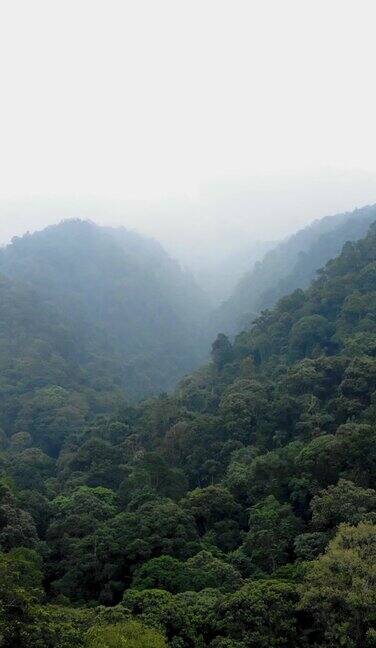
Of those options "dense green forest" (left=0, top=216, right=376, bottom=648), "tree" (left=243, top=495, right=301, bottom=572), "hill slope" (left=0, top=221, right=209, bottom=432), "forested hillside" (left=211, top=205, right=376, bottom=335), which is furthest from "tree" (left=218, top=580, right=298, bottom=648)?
"forested hillside" (left=211, top=205, right=376, bottom=335)

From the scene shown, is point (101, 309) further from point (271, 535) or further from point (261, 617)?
point (261, 617)

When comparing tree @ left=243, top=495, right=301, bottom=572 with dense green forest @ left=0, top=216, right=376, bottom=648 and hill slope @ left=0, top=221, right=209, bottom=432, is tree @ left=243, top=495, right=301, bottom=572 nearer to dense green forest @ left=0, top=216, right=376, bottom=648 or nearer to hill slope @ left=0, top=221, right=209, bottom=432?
dense green forest @ left=0, top=216, right=376, bottom=648

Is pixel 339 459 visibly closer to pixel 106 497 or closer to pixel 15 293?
pixel 106 497

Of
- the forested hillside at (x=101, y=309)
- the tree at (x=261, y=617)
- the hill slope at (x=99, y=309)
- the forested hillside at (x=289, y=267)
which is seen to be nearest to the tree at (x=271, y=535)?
the tree at (x=261, y=617)

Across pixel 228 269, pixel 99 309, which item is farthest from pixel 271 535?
pixel 228 269

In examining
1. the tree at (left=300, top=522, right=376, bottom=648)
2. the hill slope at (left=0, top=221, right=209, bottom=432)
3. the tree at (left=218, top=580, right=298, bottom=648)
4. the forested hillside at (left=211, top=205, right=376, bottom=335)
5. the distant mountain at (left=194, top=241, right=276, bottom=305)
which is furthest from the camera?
the distant mountain at (left=194, top=241, right=276, bottom=305)

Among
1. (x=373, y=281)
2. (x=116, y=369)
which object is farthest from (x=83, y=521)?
(x=116, y=369)
